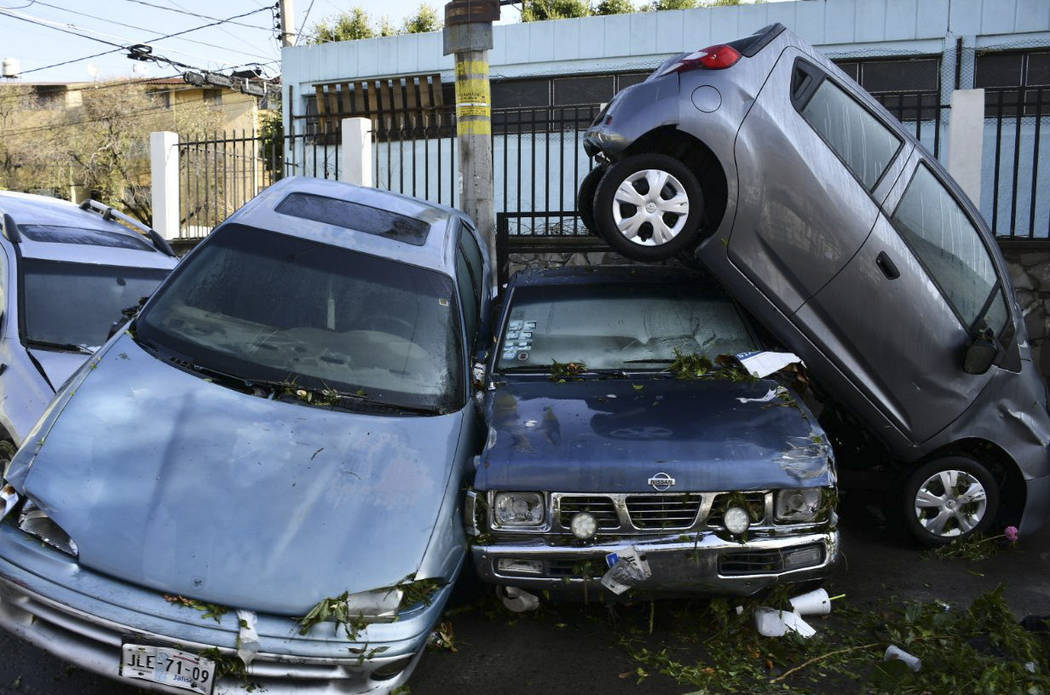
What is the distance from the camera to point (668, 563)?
3.79 metres

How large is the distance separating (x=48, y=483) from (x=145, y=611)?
72 centimetres

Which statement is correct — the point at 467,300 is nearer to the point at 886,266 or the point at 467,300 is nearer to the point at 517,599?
the point at 517,599

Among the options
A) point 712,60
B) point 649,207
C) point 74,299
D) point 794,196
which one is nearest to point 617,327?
point 649,207

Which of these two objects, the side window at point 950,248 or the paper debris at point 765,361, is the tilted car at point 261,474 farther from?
the side window at point 950,248

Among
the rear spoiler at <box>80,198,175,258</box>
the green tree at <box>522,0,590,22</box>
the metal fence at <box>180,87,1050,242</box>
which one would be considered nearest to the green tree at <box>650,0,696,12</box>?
the green tree at <box>522,0,590,22</box>

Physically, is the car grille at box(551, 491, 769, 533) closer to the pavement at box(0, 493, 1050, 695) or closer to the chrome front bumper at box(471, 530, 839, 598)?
the chrome front bumper at box(471, 530, 839, 598)

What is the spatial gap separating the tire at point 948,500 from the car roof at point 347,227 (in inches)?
112

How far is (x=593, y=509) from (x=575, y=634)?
0.66 m

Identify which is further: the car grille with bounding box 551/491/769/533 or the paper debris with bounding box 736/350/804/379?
the paper debris with bounding box 736/350/804/379

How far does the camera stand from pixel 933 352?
5.11 metres

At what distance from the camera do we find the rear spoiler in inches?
286

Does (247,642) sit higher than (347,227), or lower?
lower

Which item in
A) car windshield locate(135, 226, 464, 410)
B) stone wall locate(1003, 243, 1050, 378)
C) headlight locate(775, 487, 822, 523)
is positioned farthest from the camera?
stone wall locate(1003, 243, 1050, 378)

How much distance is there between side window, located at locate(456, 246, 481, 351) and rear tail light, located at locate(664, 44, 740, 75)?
1.56 meters
